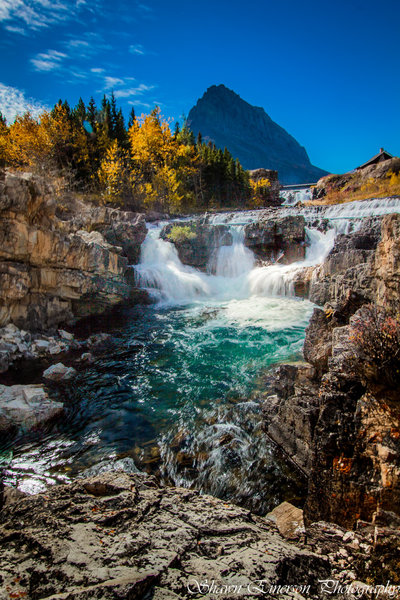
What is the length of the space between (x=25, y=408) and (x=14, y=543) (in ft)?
18.7

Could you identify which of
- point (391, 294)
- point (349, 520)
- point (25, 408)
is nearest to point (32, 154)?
point (25, 408)

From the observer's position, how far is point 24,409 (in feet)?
23.5

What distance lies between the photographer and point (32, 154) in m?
29.5

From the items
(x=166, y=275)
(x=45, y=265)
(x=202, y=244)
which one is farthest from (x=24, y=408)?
(x=202, y=244)

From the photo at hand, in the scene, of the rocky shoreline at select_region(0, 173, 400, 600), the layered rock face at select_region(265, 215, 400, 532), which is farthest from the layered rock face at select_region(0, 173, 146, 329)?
the layered rock face at select_region(265, 215, 400, 532)

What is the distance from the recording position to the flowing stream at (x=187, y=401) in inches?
223

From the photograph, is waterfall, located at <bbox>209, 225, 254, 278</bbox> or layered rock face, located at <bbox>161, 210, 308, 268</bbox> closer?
layered rock face, located at <bbox>161, 210, 308, 268</bbox>

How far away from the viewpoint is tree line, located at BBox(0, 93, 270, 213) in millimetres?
31031

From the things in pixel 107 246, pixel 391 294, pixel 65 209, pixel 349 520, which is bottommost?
pixel 349 520

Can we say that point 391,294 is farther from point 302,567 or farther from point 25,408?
point 25,408

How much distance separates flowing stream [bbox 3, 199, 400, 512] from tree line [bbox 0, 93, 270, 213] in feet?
67.3

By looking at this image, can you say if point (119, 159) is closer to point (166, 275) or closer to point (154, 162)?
point (154, 162)

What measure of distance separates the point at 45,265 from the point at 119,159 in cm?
2596

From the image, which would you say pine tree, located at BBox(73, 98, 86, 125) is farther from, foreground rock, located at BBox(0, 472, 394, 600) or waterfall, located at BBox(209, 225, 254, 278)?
foreground rock, located at BBox(0, 472, 394, 600)
